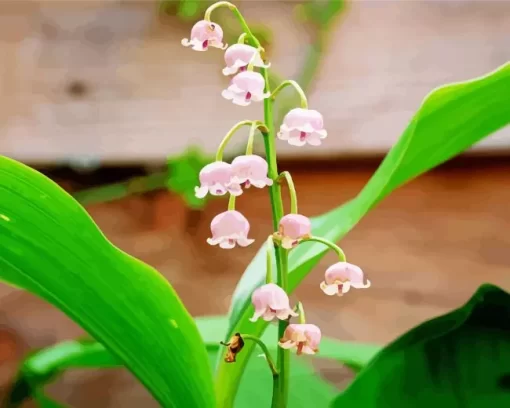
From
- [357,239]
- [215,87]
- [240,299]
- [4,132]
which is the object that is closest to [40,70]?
[4,132]

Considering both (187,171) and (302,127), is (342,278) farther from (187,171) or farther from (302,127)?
(187,171)

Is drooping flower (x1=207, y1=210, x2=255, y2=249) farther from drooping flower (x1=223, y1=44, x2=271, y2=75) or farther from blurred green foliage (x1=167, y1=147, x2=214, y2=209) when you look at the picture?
blurred green foliage (x1=167, y1=147, x2=214, y2=209)

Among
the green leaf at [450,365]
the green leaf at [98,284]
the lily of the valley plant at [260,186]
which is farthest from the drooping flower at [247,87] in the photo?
the green leaf at [450,365]

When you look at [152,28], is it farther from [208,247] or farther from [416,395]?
[416,395]

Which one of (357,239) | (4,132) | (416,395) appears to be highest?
(4,132)

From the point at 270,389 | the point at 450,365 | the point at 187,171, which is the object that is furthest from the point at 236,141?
the point at 450,365

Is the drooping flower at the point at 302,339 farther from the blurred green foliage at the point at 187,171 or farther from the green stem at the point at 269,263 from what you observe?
the blurred green foliage at the point at 187,171

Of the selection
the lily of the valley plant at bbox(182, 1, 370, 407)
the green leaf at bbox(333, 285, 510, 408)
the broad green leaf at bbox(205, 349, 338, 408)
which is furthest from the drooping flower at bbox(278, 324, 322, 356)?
the broad green leaf at bbox(205, 349, 338, 408)
